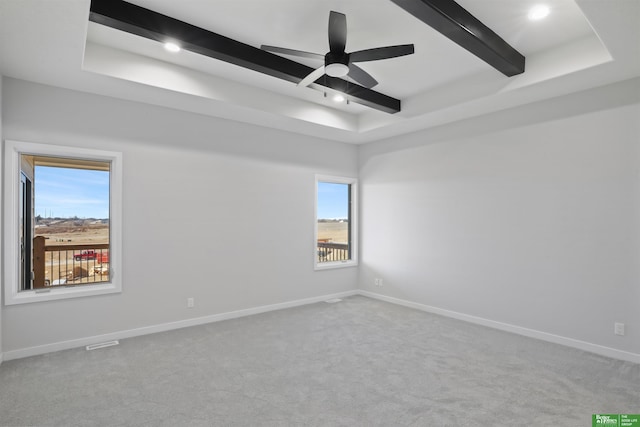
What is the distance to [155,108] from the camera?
13.5 ft

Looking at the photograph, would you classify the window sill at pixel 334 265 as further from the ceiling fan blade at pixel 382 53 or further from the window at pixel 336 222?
the ceiling fan blade at pixel 382 53

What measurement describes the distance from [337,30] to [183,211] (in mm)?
2898

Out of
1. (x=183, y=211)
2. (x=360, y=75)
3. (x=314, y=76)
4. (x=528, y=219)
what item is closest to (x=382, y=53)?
(x=360, y=75)

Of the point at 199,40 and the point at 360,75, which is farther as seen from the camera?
the point at 360,75

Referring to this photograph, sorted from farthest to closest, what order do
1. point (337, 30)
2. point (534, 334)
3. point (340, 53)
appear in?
1. point (534, 334)
2. point (340, 53)
3. point (337, 30)

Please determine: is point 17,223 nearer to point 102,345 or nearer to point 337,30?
point 102,345

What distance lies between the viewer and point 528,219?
13.3 feet

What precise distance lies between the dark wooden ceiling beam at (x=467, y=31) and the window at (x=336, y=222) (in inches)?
125

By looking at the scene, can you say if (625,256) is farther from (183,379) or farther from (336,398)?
(183,379)

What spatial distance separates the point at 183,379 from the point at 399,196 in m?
3.97

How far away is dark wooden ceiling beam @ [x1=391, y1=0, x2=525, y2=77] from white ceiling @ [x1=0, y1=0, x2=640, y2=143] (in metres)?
0.08

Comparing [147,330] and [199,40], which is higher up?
[199,40]
